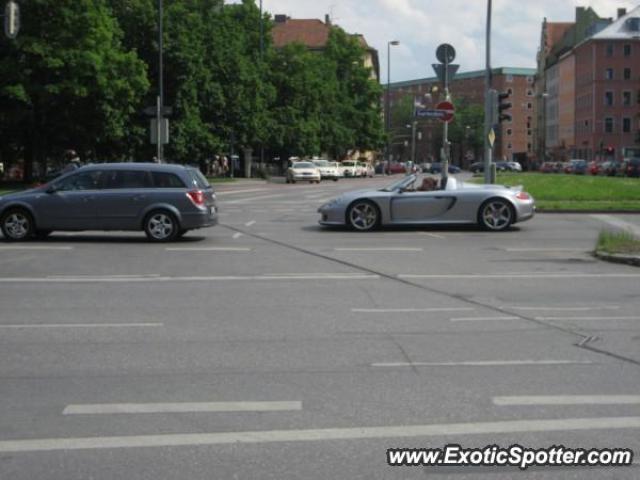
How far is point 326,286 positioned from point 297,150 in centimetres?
7054

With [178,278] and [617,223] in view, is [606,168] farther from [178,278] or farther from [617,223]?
[178,278]

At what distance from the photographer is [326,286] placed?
12.7 meters

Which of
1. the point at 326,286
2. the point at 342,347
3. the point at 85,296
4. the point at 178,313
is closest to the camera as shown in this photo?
the point at 342,347

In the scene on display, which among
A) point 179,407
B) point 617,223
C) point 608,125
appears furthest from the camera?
point 608,125

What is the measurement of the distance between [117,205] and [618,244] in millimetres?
9244

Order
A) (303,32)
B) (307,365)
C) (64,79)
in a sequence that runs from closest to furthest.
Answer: (307,365) → (64,79) → (303,32)

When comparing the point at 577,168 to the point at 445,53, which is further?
the point at 577,168

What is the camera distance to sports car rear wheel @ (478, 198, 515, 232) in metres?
21.4

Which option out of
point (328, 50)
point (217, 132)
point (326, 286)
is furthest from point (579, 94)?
point (326, 286)

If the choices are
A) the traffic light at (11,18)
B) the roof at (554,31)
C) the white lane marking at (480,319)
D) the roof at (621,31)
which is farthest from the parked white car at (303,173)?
the roof at (554,31)

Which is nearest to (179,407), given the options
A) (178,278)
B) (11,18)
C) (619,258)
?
(178,278)

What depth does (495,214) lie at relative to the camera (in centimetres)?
2147

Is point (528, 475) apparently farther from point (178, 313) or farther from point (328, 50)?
point (328, 50)

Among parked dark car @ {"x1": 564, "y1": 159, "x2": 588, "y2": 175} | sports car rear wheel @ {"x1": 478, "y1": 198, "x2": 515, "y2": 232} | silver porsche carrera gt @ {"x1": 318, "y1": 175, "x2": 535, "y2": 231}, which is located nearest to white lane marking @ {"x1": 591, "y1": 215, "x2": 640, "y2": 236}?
silver porsche carrera gt @ {"x1": 318, "y1": 175, "x2": 535, "y2": 231}
